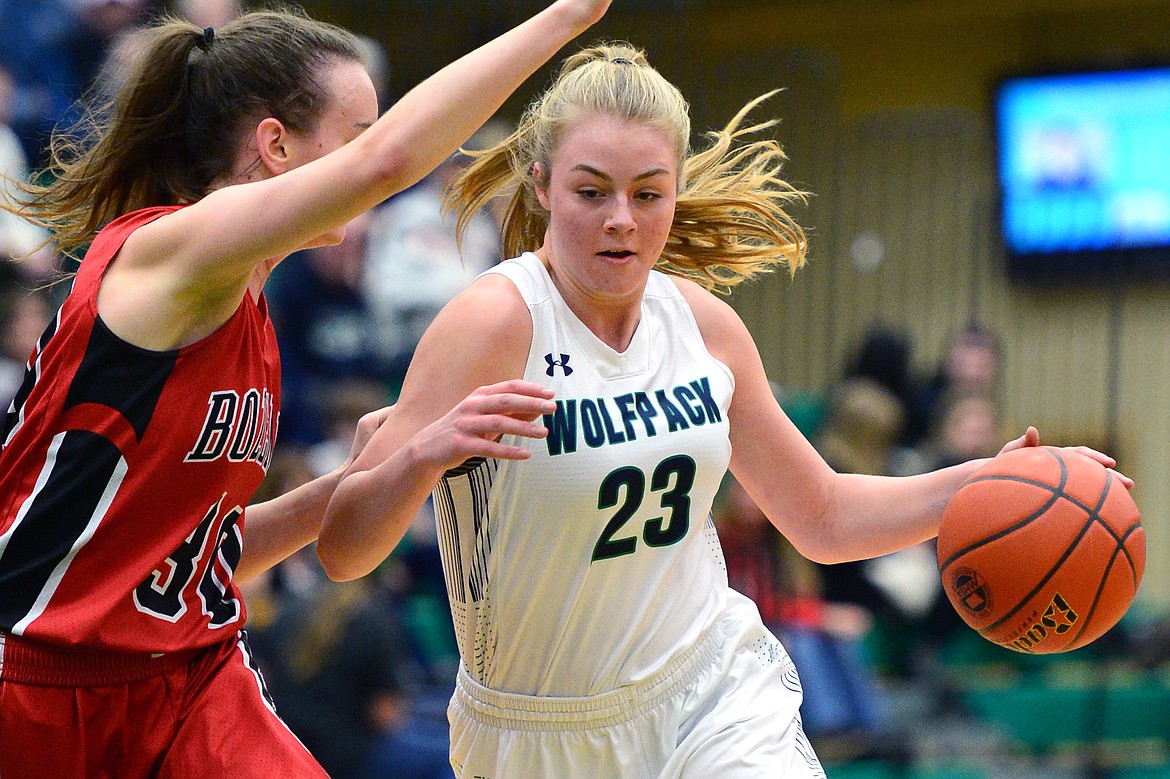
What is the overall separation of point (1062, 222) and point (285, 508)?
23.8ft

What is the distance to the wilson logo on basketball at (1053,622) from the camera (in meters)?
3.02

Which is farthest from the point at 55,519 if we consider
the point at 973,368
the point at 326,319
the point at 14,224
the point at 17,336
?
the point at 973,368

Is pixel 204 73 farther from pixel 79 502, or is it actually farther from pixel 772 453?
pixel 772 453

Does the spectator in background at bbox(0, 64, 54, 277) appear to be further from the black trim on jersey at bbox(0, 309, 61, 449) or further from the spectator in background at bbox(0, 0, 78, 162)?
the black trim on jersey at bbox(0, 309, 61, 449)

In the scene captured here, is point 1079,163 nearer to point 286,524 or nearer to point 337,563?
point 286,524

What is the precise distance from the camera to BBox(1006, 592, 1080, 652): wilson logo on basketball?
302cm

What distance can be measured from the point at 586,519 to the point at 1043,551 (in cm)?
96

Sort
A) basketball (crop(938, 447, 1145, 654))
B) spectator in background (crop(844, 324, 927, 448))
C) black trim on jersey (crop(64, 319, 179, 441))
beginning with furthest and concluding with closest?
spectator in background (crop(844, 324, 927, 448)) < basketball (crop(938, 447, 1145, 654)) < black trim on jersey (crop(64, 319, 179, 441))

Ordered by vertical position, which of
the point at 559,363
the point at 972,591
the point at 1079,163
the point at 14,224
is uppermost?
the point at 1079,163

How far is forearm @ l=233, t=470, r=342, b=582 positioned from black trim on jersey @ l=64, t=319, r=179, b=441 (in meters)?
0.72

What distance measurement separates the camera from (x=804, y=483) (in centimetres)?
339

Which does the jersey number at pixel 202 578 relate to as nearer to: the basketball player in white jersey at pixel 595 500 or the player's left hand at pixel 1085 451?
the basketball player in white jersey at pixel 595 500

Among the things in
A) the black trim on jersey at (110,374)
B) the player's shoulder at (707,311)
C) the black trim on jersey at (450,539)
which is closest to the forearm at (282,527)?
the black trim on jersey at (450,539)

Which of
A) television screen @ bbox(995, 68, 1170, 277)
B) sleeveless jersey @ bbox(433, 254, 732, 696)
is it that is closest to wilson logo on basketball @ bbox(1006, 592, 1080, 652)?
sleeveless jersey @ bbox(433, 254, 732, 696)
